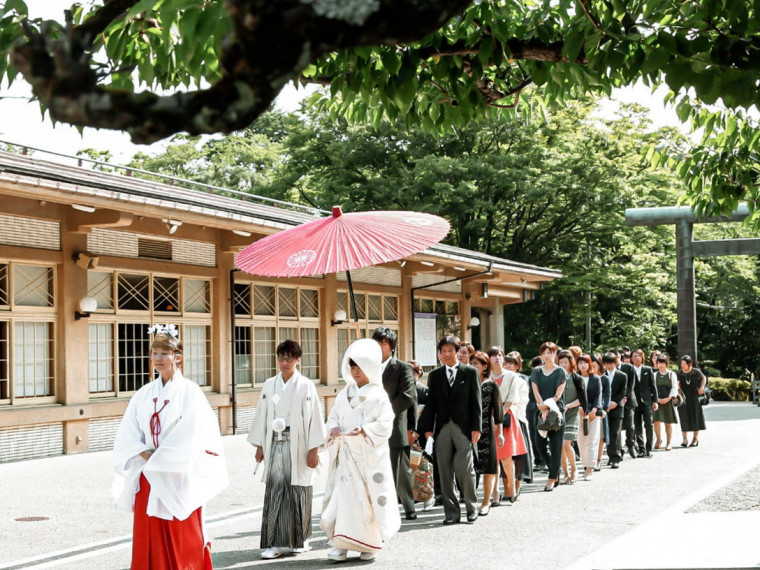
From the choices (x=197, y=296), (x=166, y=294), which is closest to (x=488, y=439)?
(x=166, y=294)

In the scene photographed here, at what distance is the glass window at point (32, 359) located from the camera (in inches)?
599

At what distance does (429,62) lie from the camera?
6746 mm

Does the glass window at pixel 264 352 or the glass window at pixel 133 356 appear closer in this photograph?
the glass window at pixel 133 356

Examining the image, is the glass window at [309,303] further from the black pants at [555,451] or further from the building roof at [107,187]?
the black pants at [555,451]

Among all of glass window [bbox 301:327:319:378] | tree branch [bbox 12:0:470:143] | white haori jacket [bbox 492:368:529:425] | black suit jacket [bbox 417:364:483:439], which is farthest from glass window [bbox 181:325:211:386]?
tree branch [bbox 12:0:470:143]

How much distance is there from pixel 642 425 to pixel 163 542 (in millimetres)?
11722

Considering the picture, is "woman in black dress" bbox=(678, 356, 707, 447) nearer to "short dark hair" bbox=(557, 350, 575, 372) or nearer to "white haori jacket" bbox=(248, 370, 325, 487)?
"short dark hair" bbox=(557, 350, 575, 372)

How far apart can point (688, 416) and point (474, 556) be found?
10.8 metres

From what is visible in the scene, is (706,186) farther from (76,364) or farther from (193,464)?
(76,364)

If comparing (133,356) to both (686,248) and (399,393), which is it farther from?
(686,248)

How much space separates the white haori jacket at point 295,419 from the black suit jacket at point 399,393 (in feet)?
5.67

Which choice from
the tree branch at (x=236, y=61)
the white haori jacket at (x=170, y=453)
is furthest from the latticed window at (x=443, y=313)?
the tree branch at (x=236, y=61)

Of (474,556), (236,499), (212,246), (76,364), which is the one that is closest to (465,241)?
(212,246)

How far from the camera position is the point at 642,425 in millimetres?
16984
